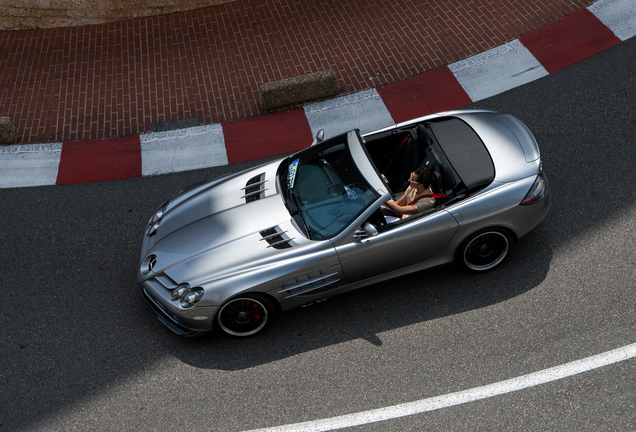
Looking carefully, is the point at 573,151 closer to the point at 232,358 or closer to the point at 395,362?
the point at 395,362

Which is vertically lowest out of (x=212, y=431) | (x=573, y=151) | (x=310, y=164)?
(x=212, y=431)

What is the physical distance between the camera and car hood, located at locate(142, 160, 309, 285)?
6.02 meters

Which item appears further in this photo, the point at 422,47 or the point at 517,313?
the point at 422,47

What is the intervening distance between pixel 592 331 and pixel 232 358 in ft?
11.5

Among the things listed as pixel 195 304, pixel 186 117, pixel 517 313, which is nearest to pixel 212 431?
pixel 195 304

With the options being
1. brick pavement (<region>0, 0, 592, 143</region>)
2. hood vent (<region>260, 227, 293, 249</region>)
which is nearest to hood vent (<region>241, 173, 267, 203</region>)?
hood vent (<region>260, 227, 293, 249</region>)

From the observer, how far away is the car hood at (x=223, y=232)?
602 centimetres

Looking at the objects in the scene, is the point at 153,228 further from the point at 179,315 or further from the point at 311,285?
the point at 311,285

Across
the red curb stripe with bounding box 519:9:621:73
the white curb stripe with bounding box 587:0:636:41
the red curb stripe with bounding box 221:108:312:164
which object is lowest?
the red curb stripe with bounding box 221:108:312:164

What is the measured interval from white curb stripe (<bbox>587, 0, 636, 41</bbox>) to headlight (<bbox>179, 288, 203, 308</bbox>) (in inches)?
277

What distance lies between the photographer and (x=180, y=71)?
945 centimetres

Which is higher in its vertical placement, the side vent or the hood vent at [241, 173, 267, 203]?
the hood vent at [241, 173, 267, 203]

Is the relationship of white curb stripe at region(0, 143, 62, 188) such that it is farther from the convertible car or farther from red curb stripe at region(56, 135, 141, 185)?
the convertible car

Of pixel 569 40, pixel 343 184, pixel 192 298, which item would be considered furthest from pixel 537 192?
pixel 569 40
